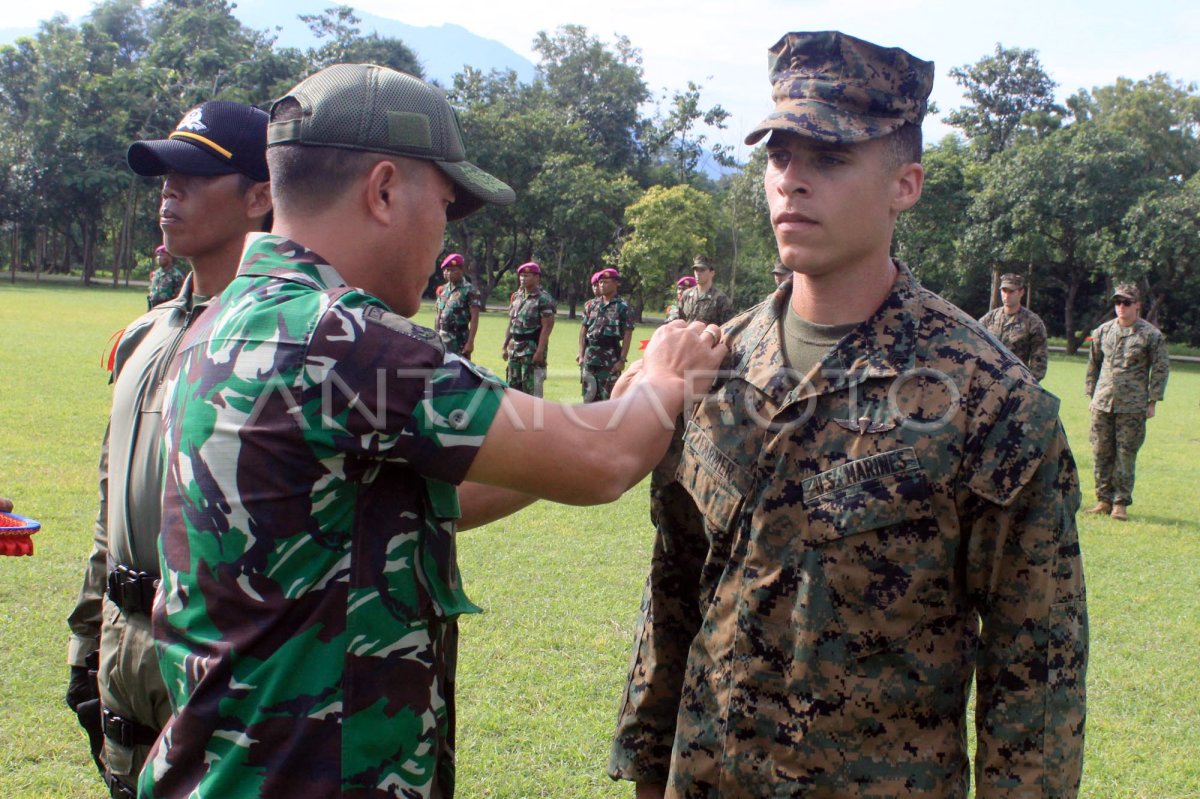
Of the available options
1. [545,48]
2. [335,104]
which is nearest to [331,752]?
[335,104]

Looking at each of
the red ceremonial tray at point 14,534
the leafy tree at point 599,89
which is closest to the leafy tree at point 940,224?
the leafy tree at point 599,89

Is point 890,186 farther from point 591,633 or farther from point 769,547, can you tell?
point 591,633

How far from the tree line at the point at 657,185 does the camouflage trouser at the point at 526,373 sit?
2766 centimetres

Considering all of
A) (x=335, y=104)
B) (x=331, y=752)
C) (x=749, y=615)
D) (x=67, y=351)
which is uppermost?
(x=335, y=104)

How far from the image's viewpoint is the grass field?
4238 millimetres

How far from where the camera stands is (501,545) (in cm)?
760

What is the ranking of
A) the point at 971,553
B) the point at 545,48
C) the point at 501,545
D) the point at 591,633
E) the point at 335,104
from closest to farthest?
the point at 335,104
the point at 971,553
the point at 591,633
the point at 501,545
the point at 545,48

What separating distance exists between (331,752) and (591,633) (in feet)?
13.8

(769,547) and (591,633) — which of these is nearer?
(769,547)

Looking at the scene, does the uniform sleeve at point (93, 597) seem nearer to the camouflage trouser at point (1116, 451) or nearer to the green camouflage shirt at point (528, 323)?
the camouflage trouser at point (1116, 451)

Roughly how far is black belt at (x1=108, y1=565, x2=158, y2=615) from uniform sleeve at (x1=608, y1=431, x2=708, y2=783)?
121cm

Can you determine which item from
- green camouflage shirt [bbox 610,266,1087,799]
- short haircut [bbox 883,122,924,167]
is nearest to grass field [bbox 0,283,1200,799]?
green camouflage shirt [bbox 610,266,1087,799]

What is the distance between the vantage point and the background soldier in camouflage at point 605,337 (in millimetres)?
14758

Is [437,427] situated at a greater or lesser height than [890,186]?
lesser
